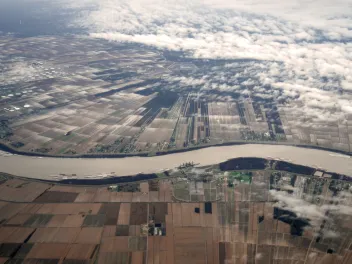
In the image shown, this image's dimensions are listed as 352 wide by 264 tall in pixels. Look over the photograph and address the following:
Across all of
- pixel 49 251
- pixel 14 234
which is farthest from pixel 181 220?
pixel 14 234

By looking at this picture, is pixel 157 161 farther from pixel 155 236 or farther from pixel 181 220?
pixel 155 236

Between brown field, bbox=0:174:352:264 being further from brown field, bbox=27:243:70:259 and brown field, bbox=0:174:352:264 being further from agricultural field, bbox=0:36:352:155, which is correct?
agricultural field, bbox=0:36:352:155

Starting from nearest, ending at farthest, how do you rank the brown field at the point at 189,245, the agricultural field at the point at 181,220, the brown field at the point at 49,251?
the brown field at the point at 49,251 < the brown field at the point at 189,245 < the agricultural field at the point at 181,220

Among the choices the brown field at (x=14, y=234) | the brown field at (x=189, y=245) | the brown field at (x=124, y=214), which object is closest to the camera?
the brown field at (x=189, y=245)

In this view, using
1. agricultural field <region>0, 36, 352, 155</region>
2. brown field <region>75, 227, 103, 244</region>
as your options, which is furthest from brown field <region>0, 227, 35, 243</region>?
agricultural field <region>0, 36, 352, 155</region>

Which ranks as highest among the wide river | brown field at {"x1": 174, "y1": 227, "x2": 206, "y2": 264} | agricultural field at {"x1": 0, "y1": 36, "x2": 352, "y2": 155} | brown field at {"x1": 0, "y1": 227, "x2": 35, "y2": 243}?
agricultural field at {"x1": 0, "y1": 36, "x2": 352, "y2": 155}

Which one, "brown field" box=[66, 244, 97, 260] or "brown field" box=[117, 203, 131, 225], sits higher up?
"brown field" box=[117, 203, 131, 225]

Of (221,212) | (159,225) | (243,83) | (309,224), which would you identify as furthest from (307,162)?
(243,83)

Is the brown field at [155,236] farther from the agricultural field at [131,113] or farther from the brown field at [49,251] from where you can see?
the agricultural field at [131,113]

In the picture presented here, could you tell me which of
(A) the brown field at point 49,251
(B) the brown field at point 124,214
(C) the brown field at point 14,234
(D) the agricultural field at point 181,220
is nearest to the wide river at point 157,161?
(D) the agricultural field at point 181,220
